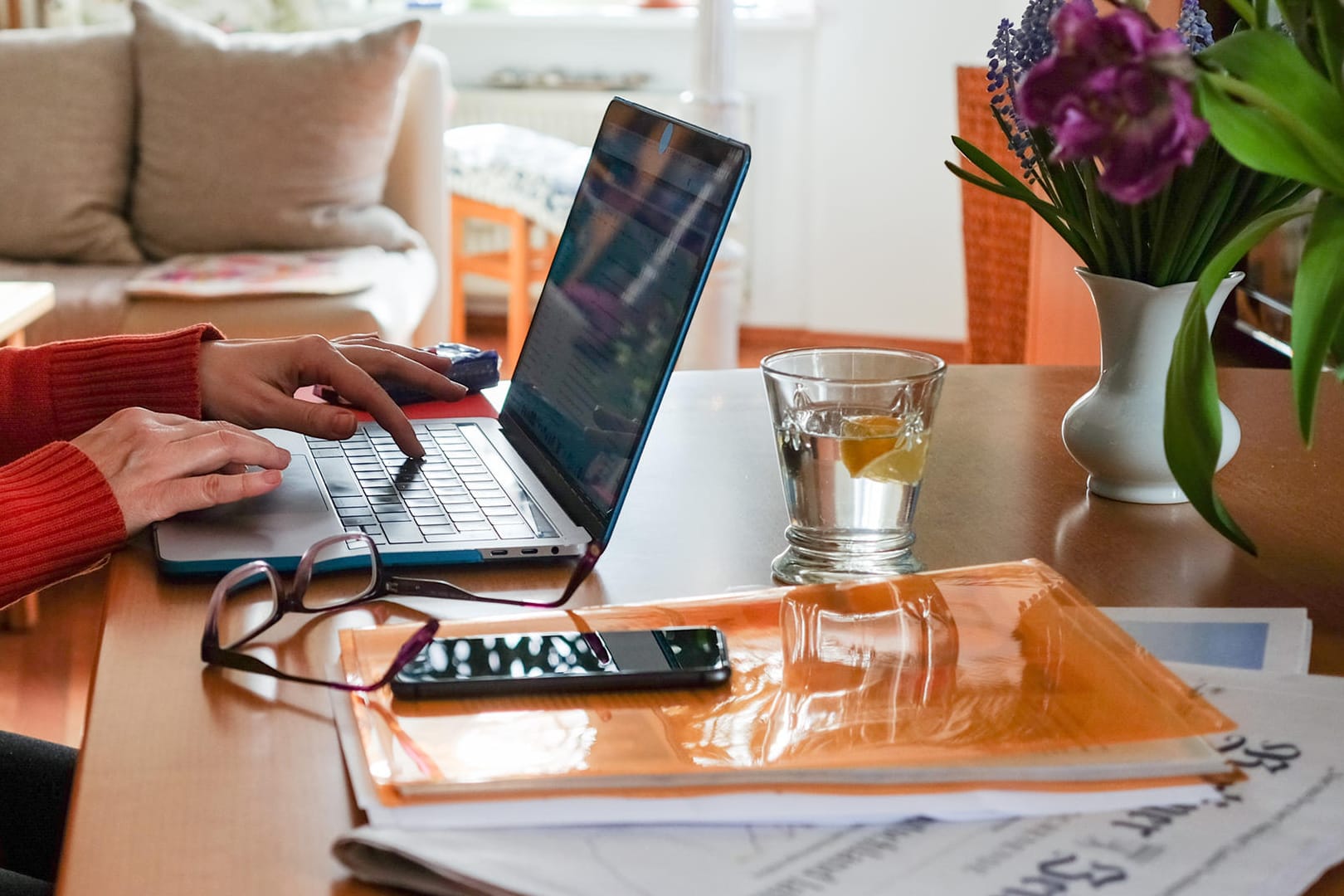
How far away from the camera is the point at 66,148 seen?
2902 mm

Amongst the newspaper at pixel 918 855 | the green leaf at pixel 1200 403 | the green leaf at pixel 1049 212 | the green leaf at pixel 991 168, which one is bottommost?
the newspaper at pixel 918 855

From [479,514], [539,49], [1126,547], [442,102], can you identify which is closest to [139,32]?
[442,102]

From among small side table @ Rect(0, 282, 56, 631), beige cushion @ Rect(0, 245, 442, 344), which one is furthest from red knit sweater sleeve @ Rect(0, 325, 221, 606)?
beige cushion @ Rect(0, 245, 442, 344)

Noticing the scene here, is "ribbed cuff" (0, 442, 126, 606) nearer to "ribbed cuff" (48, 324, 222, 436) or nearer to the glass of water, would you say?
"ribbed cuff" (48, 324, 222, 436)

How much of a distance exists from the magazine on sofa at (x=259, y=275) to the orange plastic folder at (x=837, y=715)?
81.0 inches

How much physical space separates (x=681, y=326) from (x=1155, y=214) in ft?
0.98

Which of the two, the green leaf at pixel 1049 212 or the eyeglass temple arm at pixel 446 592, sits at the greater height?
the green leaf at pixel 1049 212

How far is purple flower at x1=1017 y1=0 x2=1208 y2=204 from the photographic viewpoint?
0.47 meters

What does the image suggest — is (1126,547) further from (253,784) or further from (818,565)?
(253,784)

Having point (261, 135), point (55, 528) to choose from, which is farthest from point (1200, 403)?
point (261, 135)

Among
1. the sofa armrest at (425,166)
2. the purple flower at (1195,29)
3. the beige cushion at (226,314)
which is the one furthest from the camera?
the sofa armrest at (425,166)

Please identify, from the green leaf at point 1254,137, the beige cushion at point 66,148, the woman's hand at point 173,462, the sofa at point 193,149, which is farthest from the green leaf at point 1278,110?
the beige cushion at point 66,148

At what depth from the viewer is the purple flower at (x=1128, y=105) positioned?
472 mm

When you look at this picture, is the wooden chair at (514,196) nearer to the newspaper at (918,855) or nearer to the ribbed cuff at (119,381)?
the ribbed cuff at (119,381)
